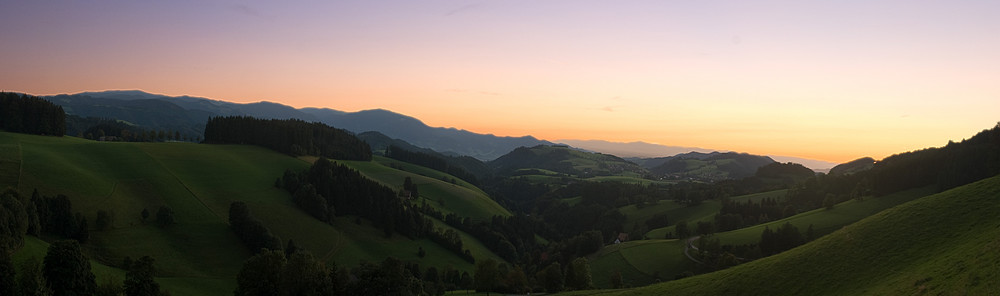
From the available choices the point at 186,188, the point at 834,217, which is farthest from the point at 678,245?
the point at 186,188

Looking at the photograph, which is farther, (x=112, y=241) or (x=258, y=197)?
(x=258, y=197)

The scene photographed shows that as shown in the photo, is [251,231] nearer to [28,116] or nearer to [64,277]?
[64,277]

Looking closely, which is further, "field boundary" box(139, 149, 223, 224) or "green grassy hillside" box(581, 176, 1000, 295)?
"field boundary" box(139, 149, 223, 224)

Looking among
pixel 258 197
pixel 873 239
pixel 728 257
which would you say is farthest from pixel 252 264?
pixel 728 257

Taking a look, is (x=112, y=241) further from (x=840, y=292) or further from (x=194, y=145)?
(x=840, y=292)

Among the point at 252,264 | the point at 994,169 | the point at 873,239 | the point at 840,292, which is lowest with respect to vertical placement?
the point at 252,264

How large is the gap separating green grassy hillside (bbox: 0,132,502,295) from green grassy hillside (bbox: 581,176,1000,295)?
7984cm

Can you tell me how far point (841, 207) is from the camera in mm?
131250

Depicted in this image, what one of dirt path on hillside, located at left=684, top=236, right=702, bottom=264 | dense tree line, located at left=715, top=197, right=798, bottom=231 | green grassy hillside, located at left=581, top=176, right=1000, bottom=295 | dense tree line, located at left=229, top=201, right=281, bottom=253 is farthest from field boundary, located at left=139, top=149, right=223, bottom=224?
dense tree line, located at left=715, top=197, right=798, bottom=231

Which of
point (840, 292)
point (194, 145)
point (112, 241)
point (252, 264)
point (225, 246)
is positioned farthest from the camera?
point (194, 145)

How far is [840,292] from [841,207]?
11024cm

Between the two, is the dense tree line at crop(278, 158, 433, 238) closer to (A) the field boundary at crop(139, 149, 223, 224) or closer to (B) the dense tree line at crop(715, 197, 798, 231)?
(A) the field boundary at crop(139, 149, 223, 224)

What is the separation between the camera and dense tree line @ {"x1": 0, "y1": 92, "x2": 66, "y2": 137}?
135375 millimetres

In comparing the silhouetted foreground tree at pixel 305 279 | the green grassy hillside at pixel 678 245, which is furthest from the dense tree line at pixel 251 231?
the green grassy hillside at pixel 678 245
